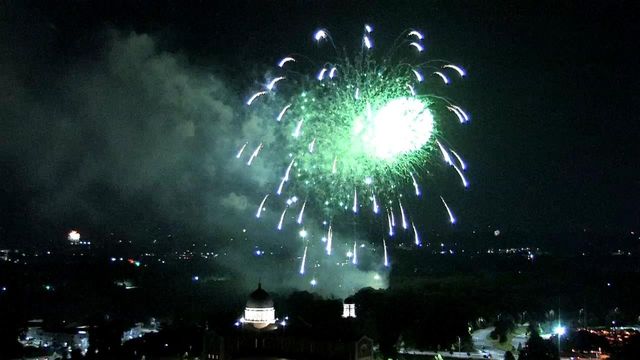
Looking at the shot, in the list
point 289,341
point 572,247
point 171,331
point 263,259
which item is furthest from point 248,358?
point 572,247

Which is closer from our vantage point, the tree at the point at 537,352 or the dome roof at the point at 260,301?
the tree at the point at 537,352

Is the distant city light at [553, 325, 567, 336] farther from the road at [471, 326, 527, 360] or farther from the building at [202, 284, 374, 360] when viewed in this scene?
the building at [202, 284, 374, 360]

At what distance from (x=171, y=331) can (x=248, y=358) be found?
41.8 ft

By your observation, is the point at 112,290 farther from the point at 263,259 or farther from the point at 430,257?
the point at 430,257

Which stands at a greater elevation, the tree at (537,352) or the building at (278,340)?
the building at (278,340)

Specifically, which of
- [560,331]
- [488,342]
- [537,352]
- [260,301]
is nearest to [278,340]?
[260,301]

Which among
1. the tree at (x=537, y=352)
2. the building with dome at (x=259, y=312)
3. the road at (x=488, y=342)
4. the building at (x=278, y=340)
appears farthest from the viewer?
the road at (x=488, y=342)

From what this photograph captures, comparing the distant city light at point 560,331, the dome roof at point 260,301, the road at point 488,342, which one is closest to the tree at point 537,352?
the road at point 488,342

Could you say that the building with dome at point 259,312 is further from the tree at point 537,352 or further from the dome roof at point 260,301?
the tree at point 537,352

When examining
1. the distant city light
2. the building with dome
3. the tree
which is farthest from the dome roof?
the distant city light

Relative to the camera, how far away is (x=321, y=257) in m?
95.2

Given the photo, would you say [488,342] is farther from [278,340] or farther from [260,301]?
[278,340]

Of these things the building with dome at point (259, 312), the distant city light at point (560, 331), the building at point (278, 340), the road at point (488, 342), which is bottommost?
the road at point (488, 342)

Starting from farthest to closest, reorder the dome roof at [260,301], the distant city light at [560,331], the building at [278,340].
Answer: the distant city light at [560,331] < the dome roof at [260,301] < the building at [278,340]
